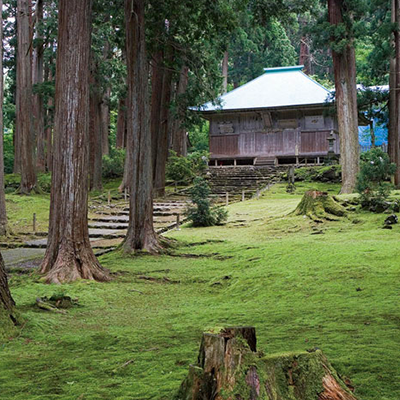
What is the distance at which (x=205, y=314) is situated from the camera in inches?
222

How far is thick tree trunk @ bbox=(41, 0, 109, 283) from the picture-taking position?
8.12 metres

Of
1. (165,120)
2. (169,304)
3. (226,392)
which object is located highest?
(165,120)

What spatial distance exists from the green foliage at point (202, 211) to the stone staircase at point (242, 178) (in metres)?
7.36

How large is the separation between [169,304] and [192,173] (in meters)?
21.4

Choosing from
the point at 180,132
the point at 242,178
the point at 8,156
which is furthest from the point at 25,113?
the point at 8,156

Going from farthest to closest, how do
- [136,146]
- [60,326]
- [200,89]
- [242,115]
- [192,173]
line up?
1. [242,115]
2. [192,173]
3. [200,89]
4. [136,146]
5. [60,326]

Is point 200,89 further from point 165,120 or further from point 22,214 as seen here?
point 22,214

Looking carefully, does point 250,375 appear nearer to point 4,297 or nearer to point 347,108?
point 4,297

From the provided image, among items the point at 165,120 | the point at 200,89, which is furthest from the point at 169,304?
the point at 165,120

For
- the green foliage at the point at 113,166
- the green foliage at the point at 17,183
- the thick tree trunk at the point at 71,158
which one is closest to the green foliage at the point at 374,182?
the thick tree trunk at the point at 71,158

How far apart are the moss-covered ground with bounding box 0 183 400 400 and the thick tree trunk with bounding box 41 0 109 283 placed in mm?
549

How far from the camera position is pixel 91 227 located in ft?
51.2

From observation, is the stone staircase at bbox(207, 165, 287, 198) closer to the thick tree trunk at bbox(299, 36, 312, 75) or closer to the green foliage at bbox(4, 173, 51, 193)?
the green foliage at bbox(4, 173, 51, 193)

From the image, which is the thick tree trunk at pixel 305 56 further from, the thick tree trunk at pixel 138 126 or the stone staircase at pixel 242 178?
the thick tree trunk at pixel 138 126
